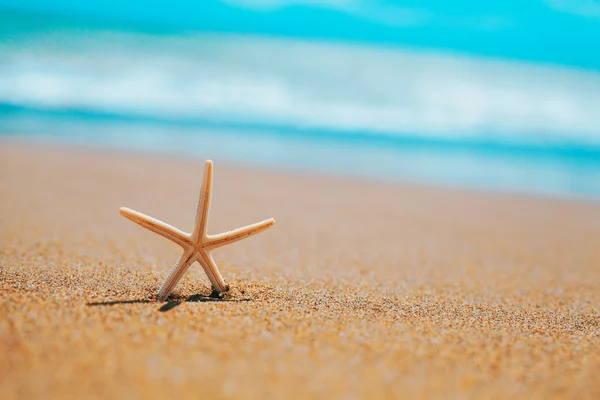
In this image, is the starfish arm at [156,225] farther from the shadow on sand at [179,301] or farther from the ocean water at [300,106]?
the ocean water at [300,106]

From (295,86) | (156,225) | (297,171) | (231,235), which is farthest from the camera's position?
(295,86)

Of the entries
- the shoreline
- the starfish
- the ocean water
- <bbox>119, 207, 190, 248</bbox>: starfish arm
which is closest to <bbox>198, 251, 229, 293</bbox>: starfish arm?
the starfish

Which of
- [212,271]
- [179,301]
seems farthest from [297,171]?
[179,301]

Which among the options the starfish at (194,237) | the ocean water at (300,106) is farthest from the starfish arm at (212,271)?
the ocean water at (300,106)

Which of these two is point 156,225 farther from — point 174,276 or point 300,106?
point 300,106

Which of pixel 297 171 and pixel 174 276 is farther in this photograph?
pixel 297 171

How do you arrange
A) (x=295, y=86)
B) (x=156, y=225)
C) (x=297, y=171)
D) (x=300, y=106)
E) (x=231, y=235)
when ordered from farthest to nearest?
(x=295, y=86) < (x=300, y=106) < (x=297, y=171) < (x=231, y=235) < (x=156, y=225)

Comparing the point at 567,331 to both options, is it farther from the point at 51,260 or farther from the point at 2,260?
the point at 2,260

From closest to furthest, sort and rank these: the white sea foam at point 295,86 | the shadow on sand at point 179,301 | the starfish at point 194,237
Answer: the shadow on sand at point 179,301, the starfish at point 194,237, the white sea foam at point 295,86
